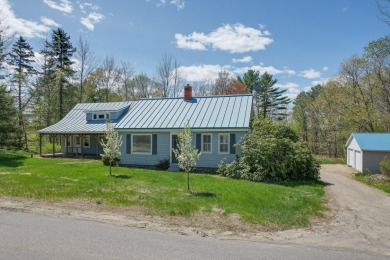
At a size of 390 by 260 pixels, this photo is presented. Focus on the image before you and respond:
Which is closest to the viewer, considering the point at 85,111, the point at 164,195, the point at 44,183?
the point at 164,195

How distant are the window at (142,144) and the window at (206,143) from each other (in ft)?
13.6

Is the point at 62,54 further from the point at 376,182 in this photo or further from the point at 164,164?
the point at 376,182

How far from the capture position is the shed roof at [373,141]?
19.7 m

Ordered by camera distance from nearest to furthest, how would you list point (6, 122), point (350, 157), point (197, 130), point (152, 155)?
point (197, 130) < point (152, 155) < point (6, 122) < point (350, 157)

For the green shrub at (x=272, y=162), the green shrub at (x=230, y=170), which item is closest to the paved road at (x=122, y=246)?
the green shrub at (x=272, y=162)

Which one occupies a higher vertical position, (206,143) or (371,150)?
(206,143)

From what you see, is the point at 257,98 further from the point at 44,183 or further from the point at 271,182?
the point at 44,183

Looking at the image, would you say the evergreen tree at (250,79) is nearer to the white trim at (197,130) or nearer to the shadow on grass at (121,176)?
the white trim at (197,130)

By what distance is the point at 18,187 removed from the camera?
11.2 m

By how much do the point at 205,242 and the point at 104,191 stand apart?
625 centimetres

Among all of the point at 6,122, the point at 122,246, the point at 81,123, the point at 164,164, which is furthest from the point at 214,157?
the point at 6,122

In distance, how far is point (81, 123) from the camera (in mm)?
26938

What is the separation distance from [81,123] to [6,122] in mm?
6090

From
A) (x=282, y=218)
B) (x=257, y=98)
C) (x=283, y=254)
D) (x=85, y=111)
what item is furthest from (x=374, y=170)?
(x=257, y=98)
